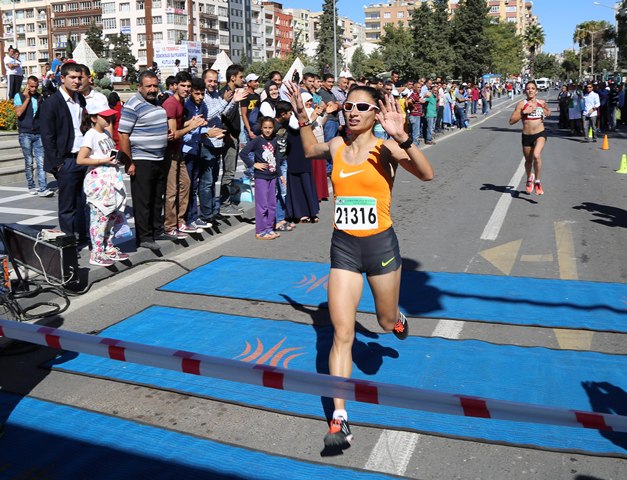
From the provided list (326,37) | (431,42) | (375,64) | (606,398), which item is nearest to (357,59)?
(326,37)

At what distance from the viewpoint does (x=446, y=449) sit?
413cm

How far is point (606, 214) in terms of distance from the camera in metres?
11.8

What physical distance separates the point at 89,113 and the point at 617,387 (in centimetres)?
608

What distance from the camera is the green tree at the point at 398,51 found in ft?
278

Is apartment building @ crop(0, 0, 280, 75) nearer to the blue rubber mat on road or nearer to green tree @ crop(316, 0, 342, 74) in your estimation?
green tree @ crop(316, 0, 342, 74)

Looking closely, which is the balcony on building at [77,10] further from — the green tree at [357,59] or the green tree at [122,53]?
the green tree at [357,59]

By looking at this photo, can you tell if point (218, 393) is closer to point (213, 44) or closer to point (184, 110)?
point (184, 110)

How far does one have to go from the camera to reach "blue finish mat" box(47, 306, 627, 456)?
441 centimetres

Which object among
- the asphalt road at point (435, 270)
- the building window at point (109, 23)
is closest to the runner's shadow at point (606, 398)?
the asphalt road at point (435, 270)

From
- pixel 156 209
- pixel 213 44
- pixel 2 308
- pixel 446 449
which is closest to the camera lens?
pixel 446 449

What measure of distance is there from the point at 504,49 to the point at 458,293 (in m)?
117

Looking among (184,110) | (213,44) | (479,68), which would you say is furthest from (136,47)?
(184,110)

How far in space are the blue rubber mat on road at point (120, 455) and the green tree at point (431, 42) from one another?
82090 millimetres

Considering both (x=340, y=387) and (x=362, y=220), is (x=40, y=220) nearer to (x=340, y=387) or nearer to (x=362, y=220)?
(x=362, y=220)
